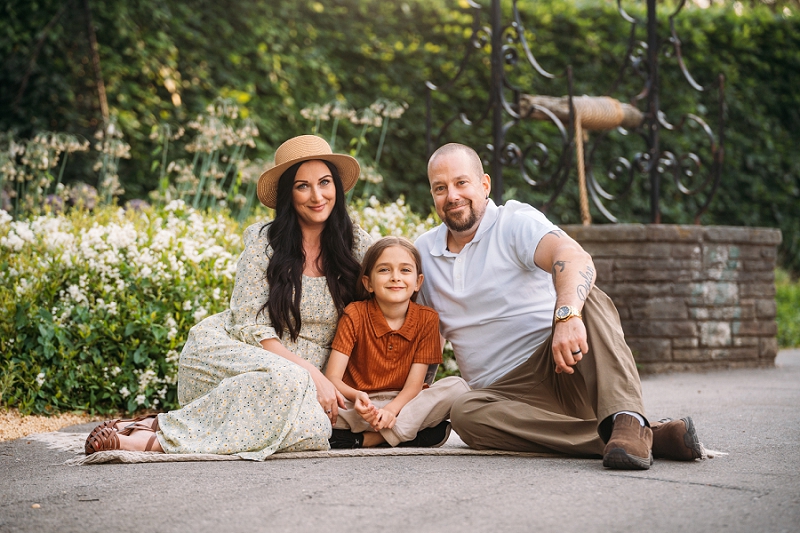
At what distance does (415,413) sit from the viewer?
11.3 feet

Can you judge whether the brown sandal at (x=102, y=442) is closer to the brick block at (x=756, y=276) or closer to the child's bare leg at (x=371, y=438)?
the child's bare leg at (x=371, y=438)

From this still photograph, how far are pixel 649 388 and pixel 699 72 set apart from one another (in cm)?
585

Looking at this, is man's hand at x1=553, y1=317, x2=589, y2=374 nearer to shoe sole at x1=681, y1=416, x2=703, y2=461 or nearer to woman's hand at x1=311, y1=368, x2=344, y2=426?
shoe sole at x1=681, y1=416, x2=703, y2=461

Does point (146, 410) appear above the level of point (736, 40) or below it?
below

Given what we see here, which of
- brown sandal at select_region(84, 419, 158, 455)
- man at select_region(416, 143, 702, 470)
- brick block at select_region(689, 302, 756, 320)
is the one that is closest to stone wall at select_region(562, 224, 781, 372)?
brick block at select_region(689, 302, 756, 320)

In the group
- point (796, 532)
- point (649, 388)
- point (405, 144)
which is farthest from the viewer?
point (405, 144)

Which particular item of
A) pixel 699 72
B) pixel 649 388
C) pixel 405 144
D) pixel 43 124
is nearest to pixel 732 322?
pixel 649 388

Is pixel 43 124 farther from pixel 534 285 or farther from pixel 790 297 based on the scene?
pixel 790 297

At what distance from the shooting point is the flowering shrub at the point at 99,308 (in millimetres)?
4359

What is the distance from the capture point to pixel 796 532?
209 centimetres

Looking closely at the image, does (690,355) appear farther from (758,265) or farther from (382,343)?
(382,343)

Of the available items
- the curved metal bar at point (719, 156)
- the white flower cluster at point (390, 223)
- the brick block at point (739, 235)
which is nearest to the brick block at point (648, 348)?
the brick block at point (739, 235)

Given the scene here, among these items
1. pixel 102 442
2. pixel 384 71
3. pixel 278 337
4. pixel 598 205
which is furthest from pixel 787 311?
pixel 102 442

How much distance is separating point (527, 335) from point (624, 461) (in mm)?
815
